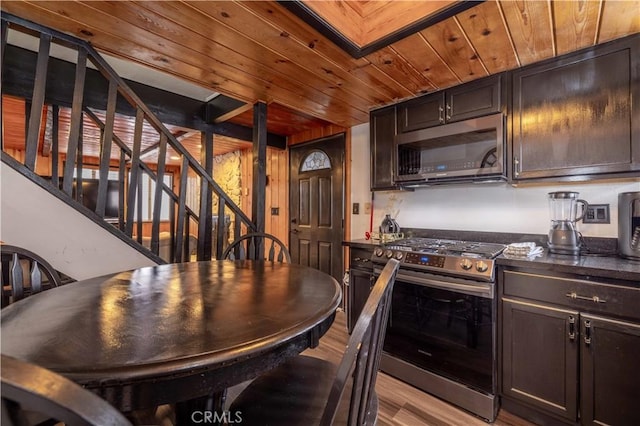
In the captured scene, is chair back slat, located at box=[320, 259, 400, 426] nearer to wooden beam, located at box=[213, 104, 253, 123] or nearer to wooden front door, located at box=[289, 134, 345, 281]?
wooden beam, located at box=[213, 104, 253, 123]

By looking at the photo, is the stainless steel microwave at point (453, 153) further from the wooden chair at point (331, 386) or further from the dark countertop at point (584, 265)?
the wooden chair at point (331, 386)

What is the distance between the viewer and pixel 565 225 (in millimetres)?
1850

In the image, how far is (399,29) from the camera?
158 cm

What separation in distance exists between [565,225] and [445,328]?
100cm

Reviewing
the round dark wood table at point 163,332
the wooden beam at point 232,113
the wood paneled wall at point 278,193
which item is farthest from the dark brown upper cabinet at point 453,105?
the wood paneled wall at point 278,193

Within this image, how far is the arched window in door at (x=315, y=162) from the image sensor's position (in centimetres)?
373

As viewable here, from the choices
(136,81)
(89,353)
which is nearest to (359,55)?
(89,353)

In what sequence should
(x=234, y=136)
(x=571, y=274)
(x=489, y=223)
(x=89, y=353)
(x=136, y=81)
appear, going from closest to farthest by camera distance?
(x=89, y=353)
(x=571, y=274)
(x=489, y=223)
(x=136, y=81)
(x=234, y=136)

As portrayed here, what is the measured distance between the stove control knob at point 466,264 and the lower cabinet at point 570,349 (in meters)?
0.20

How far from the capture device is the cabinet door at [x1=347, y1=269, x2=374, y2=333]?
8.09 ft

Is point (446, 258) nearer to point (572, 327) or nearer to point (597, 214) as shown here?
point (572, 327)

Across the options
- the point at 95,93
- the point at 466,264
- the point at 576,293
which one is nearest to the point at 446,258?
the point at 466,264

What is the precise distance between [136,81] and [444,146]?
2.93m

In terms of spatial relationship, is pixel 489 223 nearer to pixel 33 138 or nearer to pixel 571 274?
pixel 571 274
